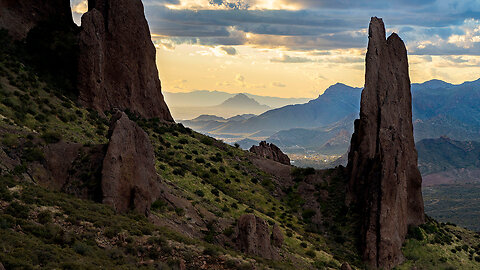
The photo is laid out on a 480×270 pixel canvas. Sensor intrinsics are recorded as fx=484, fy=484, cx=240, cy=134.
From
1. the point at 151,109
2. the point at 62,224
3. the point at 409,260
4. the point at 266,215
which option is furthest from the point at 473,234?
the point at 62,224

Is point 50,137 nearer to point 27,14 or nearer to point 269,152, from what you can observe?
point 27,14

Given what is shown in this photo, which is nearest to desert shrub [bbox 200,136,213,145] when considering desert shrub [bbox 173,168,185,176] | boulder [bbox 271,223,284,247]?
desert shrub [bbox 173,168,185,176]

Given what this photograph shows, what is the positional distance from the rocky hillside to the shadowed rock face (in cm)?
229

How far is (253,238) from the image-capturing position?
40625mm

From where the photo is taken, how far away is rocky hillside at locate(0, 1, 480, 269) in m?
29.1

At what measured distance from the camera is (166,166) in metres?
57.0

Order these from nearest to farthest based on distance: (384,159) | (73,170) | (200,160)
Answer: (73,170), (384,159), (200,160)

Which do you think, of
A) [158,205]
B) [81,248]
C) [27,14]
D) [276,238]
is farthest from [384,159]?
[27,14]

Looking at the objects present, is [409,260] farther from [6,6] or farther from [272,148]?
[6,6]

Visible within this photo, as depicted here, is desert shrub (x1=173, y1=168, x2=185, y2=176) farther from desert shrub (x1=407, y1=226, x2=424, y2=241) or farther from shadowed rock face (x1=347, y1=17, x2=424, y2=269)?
desert shrub (x1=407, y1=226, x2=424, y2=241)

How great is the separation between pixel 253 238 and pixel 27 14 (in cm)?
4642

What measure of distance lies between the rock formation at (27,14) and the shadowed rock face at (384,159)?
4383 centimetres

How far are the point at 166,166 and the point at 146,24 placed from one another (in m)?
28.8

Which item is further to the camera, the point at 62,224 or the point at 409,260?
the point at 409,260
